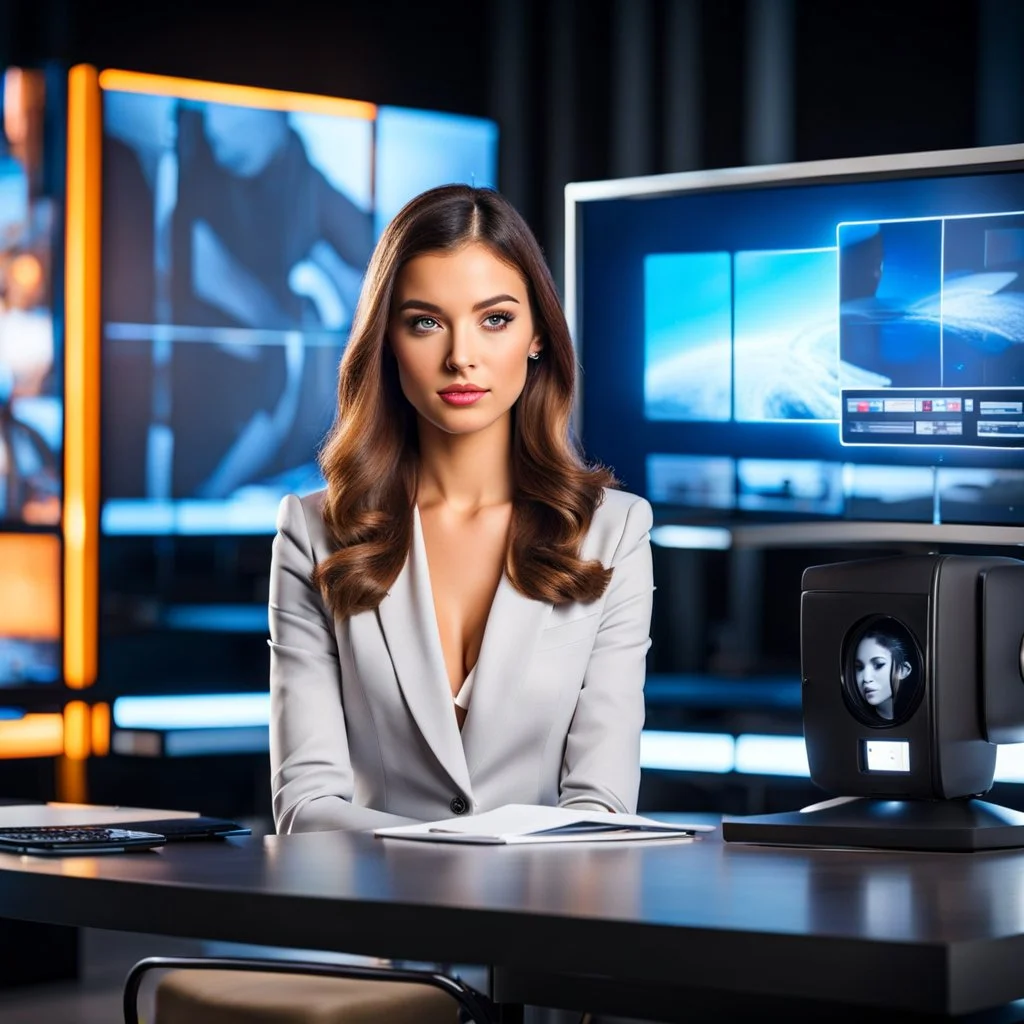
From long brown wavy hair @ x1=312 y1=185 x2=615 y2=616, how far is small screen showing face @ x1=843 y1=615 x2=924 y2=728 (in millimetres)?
490

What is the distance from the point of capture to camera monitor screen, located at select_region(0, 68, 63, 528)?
4754 mm

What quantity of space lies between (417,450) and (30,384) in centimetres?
257

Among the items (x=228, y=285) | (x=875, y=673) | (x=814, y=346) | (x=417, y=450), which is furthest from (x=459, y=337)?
(x=228, y=285)

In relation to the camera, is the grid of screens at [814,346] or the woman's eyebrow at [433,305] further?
the grid of screens at [814,346]

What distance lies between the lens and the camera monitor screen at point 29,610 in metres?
4.77

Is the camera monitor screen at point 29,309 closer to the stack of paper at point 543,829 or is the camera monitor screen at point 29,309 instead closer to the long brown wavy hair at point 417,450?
the long brown wavy hair at point 417,450

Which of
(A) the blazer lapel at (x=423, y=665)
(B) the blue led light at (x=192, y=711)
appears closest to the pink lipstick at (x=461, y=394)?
(A) the blazer lapel at (x=423, y=665)

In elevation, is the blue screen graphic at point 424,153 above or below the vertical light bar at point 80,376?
above

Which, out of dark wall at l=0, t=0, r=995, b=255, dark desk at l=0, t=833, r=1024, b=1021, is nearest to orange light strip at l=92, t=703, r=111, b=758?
dark wall at l=0, t=0, r=995, b=255

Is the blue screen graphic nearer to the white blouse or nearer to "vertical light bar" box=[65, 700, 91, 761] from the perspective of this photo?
"vertical light bar" box=[65, 700, 91, 761]

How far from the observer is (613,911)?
129 centimetres

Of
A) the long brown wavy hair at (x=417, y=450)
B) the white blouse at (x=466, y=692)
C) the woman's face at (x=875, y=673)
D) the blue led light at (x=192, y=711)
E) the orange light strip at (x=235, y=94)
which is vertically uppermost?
the orange light strip at (x=235, y=94)

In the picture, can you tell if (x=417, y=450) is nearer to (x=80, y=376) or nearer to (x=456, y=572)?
(x=456, y=572)

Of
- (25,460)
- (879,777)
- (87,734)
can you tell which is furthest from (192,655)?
(879,777)
